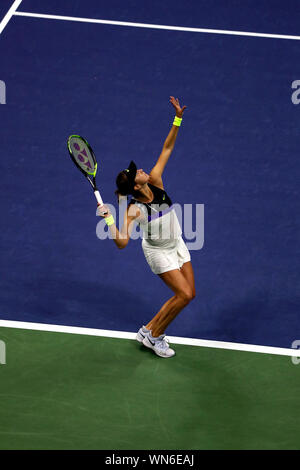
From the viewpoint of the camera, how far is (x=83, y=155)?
940 cm

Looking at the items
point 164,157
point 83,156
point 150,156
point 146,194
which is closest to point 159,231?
point 146,194

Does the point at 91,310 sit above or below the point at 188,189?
below

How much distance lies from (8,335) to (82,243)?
6.62 ft

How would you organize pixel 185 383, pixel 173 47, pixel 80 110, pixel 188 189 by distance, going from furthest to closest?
pixel 173 47 < pixel 80 110 < pixel 188 189 < pixel 185 383

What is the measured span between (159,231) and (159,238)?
3.5 inches

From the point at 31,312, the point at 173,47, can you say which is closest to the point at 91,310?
the point at 31,312

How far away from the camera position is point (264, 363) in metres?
9.52

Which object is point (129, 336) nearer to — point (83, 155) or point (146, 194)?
point (146, 194)

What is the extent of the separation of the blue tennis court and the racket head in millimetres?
2013

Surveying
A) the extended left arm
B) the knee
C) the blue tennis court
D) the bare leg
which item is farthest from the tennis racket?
the blue tennis court

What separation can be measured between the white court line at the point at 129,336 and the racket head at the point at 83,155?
207 cm
